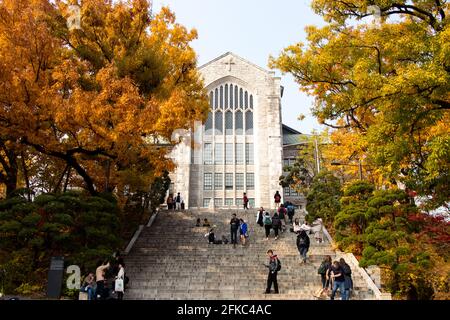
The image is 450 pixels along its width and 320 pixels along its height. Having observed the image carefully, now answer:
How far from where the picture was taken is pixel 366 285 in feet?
Result: 45.7

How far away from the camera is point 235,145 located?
39094mm

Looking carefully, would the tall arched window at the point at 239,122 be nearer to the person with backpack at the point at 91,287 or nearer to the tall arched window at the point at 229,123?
the tall arched window at the point at 229,123

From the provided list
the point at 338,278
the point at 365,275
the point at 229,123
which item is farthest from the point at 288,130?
the point at 338,278

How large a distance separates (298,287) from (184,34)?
456 inches

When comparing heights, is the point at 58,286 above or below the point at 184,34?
below

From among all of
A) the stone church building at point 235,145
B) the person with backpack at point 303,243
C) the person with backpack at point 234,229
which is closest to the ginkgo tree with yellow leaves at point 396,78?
the person with backpack at point 303,243

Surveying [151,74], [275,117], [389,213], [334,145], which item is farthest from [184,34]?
[275,117]

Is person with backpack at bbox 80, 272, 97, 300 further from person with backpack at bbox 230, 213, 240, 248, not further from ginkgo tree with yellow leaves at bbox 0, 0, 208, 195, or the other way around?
person with backpack at bbox 230, 213, 240, 248

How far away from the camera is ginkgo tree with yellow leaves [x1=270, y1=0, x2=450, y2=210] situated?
9.80 meters

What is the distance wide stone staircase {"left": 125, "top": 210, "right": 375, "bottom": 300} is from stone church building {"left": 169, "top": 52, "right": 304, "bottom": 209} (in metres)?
16.3

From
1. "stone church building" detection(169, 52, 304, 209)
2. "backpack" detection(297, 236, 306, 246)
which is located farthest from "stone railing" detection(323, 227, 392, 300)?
"stone church building" detection(169, 52, 304, 209)

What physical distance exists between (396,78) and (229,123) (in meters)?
29.9
